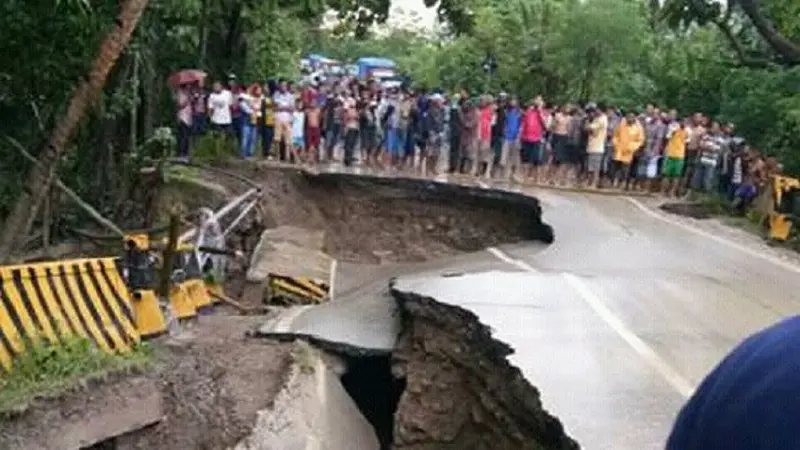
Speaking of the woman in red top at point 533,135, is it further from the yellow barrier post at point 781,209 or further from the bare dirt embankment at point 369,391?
the bare dirt embankment at point 369,391

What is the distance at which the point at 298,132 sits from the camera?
24.8 metres

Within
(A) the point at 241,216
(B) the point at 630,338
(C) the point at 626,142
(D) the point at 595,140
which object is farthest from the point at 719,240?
(B) the point at 630,338

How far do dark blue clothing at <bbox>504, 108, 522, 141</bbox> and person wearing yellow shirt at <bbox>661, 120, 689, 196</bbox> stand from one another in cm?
285

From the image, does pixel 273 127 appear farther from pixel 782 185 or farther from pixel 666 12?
pixel 782 185

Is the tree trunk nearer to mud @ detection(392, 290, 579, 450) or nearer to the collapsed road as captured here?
the collapsed road

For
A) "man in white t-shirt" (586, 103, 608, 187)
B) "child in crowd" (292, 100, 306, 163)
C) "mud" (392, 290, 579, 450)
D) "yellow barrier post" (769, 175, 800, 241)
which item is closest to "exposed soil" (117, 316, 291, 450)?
"mud" (392, 290, 579, 450)

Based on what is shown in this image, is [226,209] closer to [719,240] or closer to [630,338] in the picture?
[719,240]

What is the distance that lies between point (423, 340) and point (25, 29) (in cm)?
490

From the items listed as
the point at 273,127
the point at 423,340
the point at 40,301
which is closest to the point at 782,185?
the point at 273,127

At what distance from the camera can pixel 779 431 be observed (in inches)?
53.4

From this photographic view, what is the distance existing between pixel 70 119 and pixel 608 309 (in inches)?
211

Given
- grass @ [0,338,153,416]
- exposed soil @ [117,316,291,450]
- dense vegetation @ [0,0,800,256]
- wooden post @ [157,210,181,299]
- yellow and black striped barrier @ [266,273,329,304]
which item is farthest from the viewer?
yellow and black striped barrier @ [266,273,329,304]

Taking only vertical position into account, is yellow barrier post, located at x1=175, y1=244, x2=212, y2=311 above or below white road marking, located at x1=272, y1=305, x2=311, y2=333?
above

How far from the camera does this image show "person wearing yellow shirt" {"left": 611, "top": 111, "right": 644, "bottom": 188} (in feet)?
80.8
